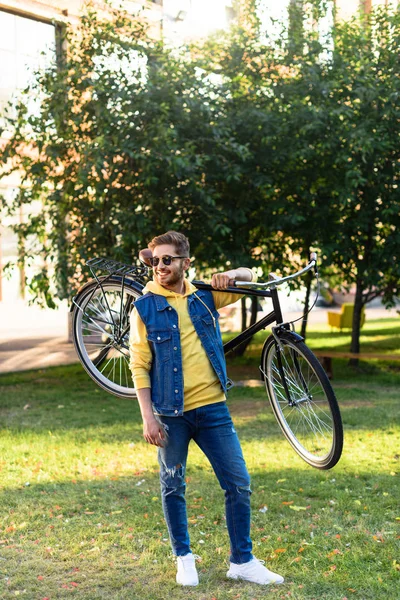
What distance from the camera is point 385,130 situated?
1187cm

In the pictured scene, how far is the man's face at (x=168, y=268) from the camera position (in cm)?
418

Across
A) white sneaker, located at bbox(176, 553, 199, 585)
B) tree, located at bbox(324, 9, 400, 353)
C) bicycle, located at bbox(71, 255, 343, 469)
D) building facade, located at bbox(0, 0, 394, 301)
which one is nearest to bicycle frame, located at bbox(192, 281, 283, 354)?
bicycle, located at bbox(71, 255, 343, 469)

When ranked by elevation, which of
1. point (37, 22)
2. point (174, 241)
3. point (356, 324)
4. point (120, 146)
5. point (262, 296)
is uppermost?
point (37, 22)

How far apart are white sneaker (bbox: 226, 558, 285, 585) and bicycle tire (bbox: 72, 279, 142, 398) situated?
1195 mm

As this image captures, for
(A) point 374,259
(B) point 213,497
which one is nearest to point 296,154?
(A) point 374,259

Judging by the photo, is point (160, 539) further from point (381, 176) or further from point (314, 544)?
point (381, 176)

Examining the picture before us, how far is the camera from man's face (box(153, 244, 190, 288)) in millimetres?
4176

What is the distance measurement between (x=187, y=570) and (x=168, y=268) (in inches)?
69.5

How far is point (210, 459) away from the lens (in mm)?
4406

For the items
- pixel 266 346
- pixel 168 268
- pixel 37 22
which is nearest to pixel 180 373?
pixel 168 268

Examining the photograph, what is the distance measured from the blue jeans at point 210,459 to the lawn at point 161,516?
1.47 ft

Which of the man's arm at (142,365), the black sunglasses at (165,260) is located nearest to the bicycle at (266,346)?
the black sunglasses at (165,260)

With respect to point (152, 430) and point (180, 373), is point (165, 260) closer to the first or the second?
point (180, 373)

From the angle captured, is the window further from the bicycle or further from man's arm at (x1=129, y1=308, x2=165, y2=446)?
man's arm at (x1=129, y1=308, x2=165, y2=446)
